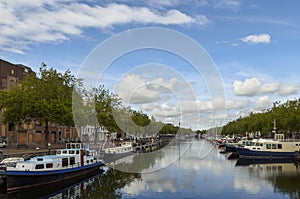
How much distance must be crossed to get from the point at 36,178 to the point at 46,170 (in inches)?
70.0

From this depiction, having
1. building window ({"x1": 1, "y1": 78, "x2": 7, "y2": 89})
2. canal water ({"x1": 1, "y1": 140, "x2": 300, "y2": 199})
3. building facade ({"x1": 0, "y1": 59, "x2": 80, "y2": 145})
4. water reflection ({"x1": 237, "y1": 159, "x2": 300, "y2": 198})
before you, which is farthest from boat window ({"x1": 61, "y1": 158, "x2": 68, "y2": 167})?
building window ({"x1": 1, "y1": 78, "x2": 7, "y2": 89})

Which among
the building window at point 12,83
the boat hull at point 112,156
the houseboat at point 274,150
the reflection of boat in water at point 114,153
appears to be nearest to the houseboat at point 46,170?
the boat hull at point 112,156

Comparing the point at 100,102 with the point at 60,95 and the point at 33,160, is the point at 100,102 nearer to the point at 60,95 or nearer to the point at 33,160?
the point at 60,95

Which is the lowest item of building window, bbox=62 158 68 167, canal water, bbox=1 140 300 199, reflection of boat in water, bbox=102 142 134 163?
canal water, bbox=1 140 300 199

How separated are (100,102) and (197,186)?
53775mm

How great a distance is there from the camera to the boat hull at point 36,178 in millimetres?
37531

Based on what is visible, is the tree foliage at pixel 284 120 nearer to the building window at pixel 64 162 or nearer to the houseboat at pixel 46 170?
the houseboat at pixel 46 170

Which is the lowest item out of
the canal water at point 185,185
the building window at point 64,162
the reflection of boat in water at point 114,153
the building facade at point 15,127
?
the canal water at point 185,185

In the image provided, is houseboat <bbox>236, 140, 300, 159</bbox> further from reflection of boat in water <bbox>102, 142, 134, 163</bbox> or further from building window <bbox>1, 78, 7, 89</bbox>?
building window <bbox>1, 78, 7, 89</bbox>

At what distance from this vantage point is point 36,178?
1559 inches

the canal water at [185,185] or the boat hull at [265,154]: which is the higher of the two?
the boat hull at [265,154]

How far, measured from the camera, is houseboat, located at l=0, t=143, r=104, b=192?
37.9 meters

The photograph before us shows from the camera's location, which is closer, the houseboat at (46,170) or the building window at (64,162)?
the houseboat at (46,170)

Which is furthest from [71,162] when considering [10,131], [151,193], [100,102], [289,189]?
[10,131]
